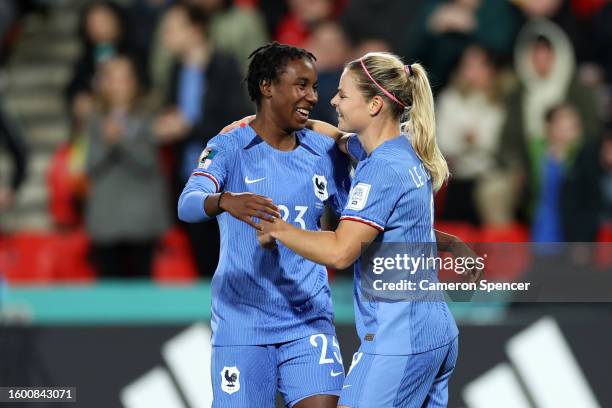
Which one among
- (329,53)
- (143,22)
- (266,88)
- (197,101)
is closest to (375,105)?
(266,88)

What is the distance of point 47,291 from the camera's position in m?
7.45

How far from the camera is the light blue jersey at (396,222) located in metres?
4.21

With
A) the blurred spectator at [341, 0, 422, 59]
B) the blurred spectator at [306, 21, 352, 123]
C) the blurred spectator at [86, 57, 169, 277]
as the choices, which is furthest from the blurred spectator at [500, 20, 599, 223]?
the blurred spectator at [86, 57, 169, 277]

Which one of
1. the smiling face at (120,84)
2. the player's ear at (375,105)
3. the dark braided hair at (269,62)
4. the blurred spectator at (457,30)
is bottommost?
the player's ear at (375,105)

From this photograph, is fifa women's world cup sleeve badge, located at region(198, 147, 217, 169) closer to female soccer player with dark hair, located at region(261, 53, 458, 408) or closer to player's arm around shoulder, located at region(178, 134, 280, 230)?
player's arm around shoulder, located at region(178, 134, 280, 230)

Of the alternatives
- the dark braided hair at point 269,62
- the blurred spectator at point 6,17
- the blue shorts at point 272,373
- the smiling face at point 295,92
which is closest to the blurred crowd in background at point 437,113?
the blurred spectator at point 6,17

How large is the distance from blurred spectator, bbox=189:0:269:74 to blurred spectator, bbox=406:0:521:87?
4.05 feet

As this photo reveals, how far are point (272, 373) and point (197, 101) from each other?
4.56 meters

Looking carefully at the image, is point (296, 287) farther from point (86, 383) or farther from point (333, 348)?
point (86, 383)

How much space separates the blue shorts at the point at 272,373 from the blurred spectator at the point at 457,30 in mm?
4450

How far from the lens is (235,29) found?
921 centimetres

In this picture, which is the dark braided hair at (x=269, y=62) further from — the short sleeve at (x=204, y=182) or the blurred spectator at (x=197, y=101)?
the blurred spectator at (x=197, y=101)

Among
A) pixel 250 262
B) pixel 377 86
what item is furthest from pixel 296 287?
pixel 377 86

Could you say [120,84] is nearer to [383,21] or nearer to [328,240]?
[383,21]
